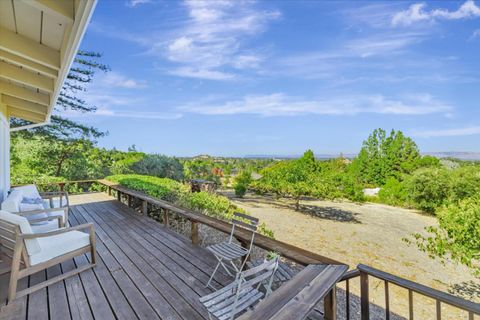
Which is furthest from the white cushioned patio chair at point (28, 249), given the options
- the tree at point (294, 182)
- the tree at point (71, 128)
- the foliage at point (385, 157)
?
the foliage at point (385, 157)

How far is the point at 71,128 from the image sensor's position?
11906 mm

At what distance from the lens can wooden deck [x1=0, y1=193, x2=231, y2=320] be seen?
6.89 feet

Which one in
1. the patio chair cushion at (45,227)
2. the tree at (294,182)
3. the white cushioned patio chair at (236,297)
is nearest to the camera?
the white cushioned patio chair at (236,297)

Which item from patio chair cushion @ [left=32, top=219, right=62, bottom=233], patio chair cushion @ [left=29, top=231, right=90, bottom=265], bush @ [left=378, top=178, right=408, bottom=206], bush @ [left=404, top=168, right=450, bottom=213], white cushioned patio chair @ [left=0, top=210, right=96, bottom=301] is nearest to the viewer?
white cushioned patio chair @ [left=0, top=210, right=96, bottom=301]

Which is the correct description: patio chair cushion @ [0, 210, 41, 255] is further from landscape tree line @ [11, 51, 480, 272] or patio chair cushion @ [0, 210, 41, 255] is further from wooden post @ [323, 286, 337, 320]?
landscape tree line @ [11, 51, 480, 272]

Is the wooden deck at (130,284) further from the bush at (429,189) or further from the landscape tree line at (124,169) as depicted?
the bush at (429,189)

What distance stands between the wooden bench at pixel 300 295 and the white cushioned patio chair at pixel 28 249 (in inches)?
90.2

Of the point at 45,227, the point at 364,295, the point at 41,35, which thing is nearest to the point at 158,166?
the point at 45,227

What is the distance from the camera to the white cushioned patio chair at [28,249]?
225 centimetres

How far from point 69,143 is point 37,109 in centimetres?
785

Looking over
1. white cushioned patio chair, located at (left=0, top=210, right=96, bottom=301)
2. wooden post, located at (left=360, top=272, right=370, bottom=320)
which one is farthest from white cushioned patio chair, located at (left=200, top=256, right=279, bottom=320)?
white cushioned patio chair, located at (left=0, top=210, right=96, bottom=301)

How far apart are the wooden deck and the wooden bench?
89 centimetres

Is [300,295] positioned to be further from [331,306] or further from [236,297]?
[331,306]

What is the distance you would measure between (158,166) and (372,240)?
1015 centimetres
